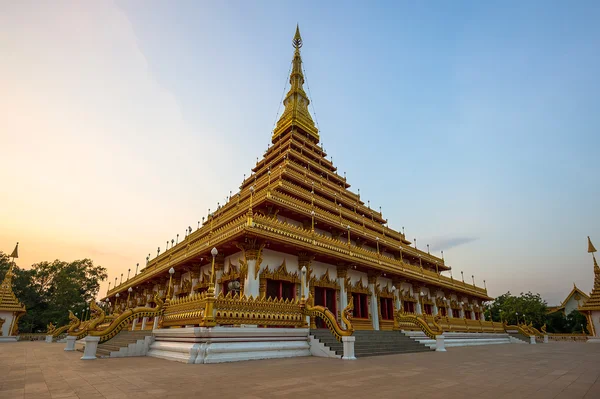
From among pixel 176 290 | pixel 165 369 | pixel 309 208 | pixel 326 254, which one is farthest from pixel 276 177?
pixel 165 369

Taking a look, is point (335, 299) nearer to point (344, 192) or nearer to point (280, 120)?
point (344, 192)

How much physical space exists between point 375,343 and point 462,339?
39.9 feet

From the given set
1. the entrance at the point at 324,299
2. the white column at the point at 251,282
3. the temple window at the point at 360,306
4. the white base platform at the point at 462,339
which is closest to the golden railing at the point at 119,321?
the white column at the point at 251,282

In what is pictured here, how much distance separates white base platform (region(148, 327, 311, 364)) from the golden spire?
2407 centimetres

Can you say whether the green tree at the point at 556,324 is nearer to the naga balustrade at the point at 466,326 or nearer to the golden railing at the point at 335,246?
the naga balustrade at the point at 466,326

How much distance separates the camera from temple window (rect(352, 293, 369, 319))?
20984mm


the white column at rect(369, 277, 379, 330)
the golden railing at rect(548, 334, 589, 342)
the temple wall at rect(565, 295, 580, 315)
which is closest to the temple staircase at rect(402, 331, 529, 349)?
the white column at rect(369, 277, 379, 330)

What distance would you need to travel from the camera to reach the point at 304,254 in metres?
18.1

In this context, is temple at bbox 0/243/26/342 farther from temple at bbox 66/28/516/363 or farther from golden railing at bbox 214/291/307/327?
golden railing at bbox 214/291/307/327

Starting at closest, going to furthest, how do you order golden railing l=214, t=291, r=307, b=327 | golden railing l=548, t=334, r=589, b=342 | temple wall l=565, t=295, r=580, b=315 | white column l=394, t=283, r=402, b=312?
golden railing l=214, t=291, r=307, b=327 < white column l=394, t=283, r=402, b=312 < golden railing l=548, t=334, r=589, b=342 < temple wall l=565, t=295, r=580, b=315

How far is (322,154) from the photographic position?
33.4 meters

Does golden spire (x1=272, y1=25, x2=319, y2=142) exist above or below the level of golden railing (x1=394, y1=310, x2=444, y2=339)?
above

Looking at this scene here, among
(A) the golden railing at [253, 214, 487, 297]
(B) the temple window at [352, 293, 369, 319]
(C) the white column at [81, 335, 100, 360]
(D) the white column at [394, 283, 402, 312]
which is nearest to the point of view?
(C) the white column at [81, 335, 100, 360]

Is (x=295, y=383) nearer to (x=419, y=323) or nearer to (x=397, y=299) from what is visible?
(x=419, y=323)
